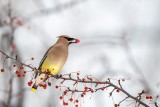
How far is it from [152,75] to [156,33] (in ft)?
3.93

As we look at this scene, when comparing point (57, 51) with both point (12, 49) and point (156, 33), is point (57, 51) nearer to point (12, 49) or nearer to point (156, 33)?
point (12, 49)

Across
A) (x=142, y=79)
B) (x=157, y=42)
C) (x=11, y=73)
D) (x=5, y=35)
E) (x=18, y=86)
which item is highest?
(x=157, y=42)

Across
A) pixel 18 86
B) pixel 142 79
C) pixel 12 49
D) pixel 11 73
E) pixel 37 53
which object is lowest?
pixel 11 73

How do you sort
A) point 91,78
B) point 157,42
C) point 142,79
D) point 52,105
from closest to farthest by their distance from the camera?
point 91,78
point 142,79
point 52,105
point 157,42

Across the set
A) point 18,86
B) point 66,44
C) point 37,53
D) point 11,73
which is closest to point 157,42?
point 37,53

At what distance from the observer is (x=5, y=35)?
22.1ft

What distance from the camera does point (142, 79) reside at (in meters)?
6.14

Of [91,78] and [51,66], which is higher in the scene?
[51,66]

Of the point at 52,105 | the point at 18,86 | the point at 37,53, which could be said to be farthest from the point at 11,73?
the point at 37,53

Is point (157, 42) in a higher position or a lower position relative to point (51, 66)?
higher

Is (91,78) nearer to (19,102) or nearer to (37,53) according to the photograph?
(19,102)

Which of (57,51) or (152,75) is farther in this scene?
(152,75)

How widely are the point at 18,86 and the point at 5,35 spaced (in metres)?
1.12

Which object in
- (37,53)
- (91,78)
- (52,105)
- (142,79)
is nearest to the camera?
(91,78)
